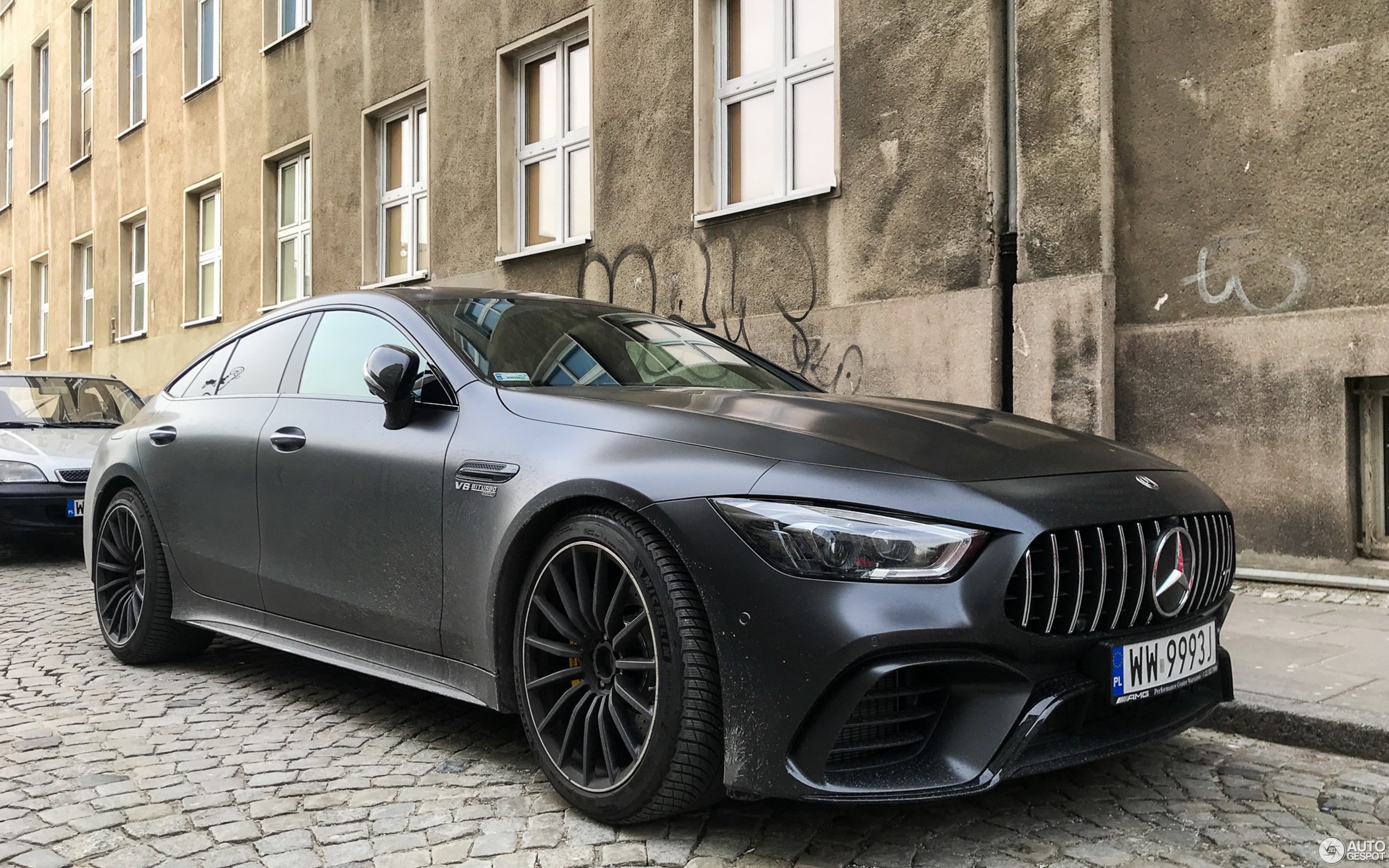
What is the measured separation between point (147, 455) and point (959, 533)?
3.69 metres

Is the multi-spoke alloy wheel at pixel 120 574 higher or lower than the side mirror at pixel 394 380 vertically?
lower

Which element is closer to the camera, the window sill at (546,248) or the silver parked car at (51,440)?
the silver parked car at (51,440)

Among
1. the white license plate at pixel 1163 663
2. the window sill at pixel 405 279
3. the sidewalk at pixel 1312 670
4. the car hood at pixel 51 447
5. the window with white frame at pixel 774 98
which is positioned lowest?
the sidewalk at pixel 1312 670

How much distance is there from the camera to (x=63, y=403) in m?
10.1

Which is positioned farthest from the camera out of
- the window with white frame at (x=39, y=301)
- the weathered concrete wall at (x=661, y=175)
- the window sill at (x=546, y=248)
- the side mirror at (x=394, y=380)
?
the window with white frame at (x=39, y=301)

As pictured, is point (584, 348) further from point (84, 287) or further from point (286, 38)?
point (84, 287)

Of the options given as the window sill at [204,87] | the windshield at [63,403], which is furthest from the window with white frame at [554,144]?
the window sill at [204,87]

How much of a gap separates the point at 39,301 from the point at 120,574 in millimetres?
23641

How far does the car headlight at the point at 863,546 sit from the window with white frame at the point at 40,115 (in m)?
26.6

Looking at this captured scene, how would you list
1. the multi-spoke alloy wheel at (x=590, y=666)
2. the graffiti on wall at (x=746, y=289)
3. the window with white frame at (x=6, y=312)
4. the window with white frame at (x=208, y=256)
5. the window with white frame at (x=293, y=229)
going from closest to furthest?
the multi-spoke alloy wheel at (x=590, y=666), the graffiti on wall at (x=746, y=289), the window with white frame at (x=293, y=229), the window with white frame at (x=208, y=256), the window with white frame at (x=6, y=312)

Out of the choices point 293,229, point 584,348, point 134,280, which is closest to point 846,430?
point 584,348

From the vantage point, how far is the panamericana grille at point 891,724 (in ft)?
8.75

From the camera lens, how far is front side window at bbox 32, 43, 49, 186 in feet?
82.6
